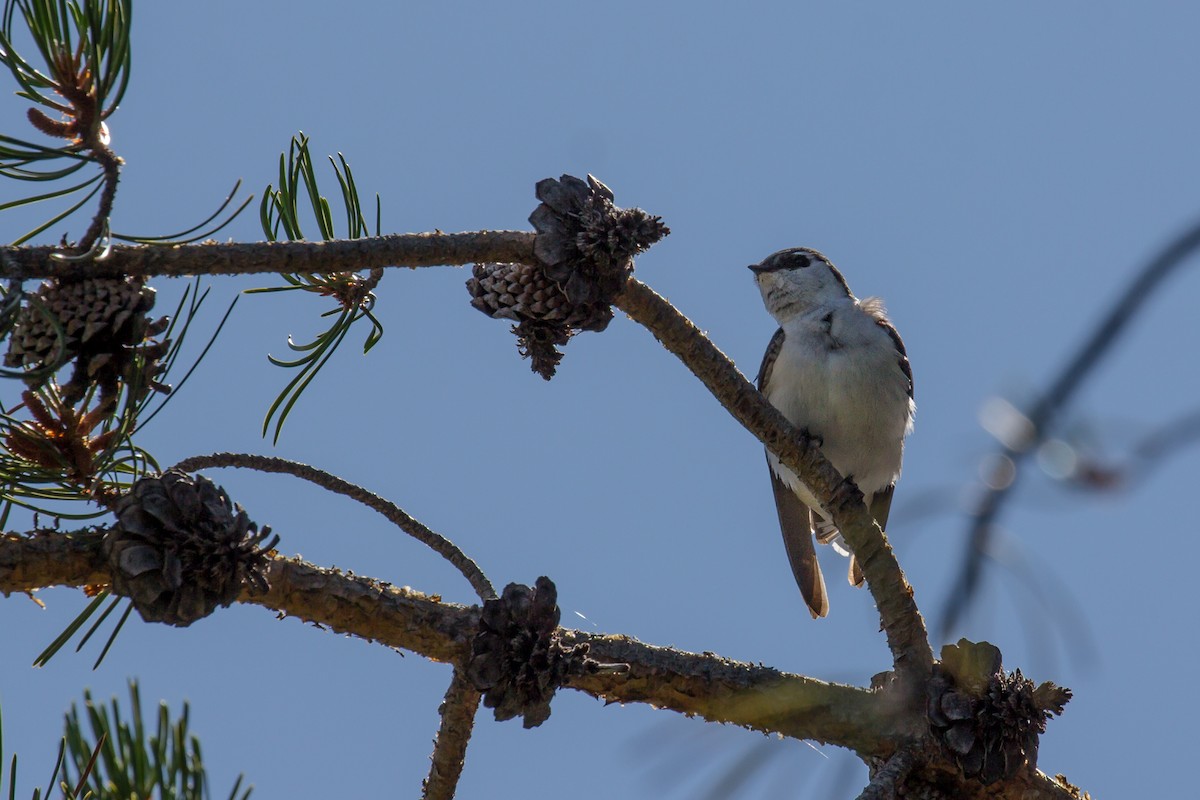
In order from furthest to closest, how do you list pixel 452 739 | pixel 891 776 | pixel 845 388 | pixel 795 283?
pixel 795 283 → pixel 845 388 → pixel 452 739 → pixel 891 776

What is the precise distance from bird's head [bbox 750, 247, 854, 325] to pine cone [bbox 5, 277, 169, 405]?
475 cm

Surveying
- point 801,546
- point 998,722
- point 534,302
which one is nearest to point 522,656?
point 534,302

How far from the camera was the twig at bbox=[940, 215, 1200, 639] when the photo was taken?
1.02 meters

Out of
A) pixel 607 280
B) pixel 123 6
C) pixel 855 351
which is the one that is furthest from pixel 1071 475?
pixel 855 351

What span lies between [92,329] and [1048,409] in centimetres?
183

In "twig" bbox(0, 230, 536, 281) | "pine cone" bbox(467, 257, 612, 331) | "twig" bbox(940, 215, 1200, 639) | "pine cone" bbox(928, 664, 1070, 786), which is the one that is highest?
"pine cone" bbox(467, 257, 612, 331)

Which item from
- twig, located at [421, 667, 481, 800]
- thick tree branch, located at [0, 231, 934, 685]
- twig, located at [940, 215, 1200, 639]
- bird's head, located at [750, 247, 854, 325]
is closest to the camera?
twig, located at [940, 215, 1200, 639]

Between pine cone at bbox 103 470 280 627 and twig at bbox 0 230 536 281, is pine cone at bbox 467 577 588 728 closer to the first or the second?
pine cone at bbox 103 470 280 627

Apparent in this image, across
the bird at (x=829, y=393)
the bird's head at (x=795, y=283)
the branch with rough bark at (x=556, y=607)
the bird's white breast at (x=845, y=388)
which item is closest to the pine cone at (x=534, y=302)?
the branch with rough bark at (x=556, y=607)

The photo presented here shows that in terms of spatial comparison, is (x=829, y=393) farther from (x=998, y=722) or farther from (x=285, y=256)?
(x=285, y=256)

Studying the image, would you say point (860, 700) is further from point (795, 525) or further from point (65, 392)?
point (795, 525)

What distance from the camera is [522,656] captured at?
8.04ft

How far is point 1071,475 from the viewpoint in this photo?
1.12m

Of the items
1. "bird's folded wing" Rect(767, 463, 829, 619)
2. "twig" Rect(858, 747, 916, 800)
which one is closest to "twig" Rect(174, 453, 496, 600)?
"twig" Rect(858, 747, 916, 800)
